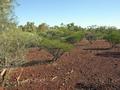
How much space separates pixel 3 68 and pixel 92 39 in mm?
46445

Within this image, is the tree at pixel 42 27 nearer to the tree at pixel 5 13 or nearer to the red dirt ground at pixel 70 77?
the red dirt ground at pixel 70 77

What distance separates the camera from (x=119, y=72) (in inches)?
858

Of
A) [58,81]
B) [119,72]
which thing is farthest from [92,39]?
[58,81]

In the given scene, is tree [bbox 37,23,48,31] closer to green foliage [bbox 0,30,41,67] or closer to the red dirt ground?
the red dirt ground

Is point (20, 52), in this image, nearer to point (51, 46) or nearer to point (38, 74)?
point (38, 74)

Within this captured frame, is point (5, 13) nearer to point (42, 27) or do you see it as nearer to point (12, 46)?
point (12, 46)

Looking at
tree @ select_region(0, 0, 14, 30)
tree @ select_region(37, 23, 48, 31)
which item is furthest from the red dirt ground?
tree @ select_region(37, 23, 48, 31)

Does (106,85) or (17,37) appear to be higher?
(17,37)

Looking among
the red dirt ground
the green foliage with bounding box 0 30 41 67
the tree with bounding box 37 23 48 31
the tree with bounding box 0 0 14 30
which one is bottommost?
the red dirt ground

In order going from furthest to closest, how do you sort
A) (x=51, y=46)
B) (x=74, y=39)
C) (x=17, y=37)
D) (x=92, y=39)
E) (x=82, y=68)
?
(x=92, y=39), (x=74, y=39), (x=51, y=46), (x=82, y=68), (x=17, y=37)

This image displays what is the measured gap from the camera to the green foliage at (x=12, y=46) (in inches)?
599

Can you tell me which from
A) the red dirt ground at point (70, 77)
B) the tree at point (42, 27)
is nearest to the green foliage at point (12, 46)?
the red dirt ground at point (70, 77)

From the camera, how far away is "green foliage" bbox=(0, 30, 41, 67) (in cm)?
1523

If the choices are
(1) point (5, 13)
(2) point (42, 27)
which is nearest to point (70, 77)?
(1) point (5, 13)
